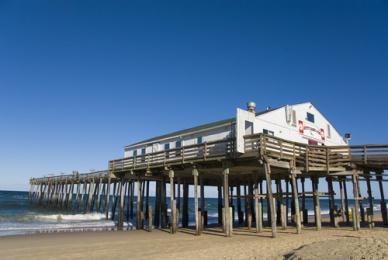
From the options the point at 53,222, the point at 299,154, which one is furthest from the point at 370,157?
the point at 53,222

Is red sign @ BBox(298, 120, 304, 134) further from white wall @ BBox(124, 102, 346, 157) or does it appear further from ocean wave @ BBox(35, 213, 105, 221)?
ocean wave @ BBox(35, 213, 105, 221)

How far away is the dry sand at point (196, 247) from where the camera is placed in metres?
10.9

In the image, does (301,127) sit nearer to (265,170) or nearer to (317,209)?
(317,209)

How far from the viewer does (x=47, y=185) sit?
63.8 m

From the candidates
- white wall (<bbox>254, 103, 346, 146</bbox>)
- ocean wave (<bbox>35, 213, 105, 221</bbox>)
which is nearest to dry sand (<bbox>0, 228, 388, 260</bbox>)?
white wall (<bbox>254, 103, 346, 146</bbox>)

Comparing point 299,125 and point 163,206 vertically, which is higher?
point 299,125

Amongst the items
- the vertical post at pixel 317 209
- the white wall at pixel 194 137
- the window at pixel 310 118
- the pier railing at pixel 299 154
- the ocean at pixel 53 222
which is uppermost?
the window at pixel 310 118

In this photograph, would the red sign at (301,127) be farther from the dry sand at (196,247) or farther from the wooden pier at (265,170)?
the dry sand at (196,247)

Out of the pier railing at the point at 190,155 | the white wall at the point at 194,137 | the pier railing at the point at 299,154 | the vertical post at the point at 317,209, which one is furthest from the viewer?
the white wall at the point at 194,137

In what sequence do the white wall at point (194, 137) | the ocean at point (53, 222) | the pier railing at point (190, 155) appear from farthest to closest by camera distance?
1. the ocean at point (53, 222)
2. the white wall at point (194, 137)
3. the pier railing at point (190, 155)

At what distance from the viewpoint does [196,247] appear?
15977mm

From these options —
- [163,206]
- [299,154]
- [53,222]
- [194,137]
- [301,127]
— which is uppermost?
[301,127]

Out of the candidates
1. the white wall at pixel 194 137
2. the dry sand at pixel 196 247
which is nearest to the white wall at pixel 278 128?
the white wall at pixel 194 137

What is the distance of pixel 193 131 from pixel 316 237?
10812 millimetres
